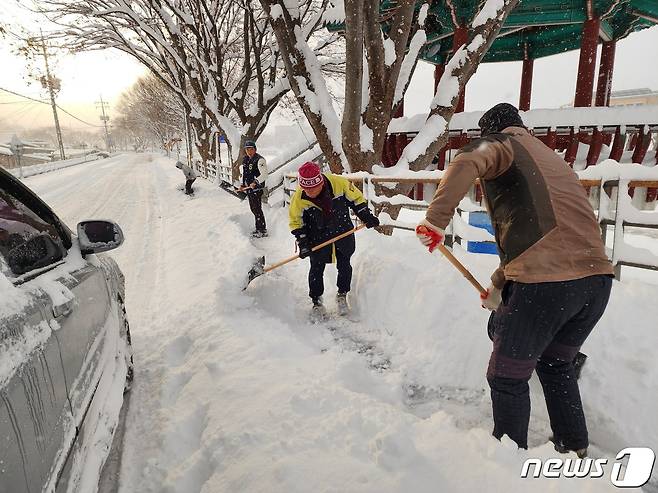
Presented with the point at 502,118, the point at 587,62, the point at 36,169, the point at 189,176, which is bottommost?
the point at 36,169

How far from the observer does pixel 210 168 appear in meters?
20.2

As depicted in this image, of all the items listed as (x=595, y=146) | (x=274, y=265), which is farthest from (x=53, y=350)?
(x=595, y=146)

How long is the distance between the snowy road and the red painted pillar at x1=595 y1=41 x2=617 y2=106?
11.5 meters

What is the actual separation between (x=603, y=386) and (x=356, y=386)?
5.49 ft

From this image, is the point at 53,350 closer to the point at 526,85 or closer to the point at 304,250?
the point at 304,250

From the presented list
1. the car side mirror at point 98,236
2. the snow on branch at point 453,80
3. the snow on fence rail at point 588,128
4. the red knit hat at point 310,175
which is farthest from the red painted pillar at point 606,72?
the car side mirror at point 98,236

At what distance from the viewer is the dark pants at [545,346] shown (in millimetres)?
1844

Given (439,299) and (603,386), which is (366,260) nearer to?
(439,299)

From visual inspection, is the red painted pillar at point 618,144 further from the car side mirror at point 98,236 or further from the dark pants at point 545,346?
the car side mirror at point 98,236

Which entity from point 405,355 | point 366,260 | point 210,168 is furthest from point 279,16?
point 210,168

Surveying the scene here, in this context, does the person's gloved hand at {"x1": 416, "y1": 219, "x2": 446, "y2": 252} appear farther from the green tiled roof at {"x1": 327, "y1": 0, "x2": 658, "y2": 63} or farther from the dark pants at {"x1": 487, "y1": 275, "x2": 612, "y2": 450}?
the green tiled roof at {"x1": 327, "y1": 0, "x2": 658, "y2": 63}

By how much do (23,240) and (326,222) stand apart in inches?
113

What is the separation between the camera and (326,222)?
14.2 ft

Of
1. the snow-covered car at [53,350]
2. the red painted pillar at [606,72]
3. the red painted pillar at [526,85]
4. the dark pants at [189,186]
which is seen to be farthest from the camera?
the dark pants at [189,186]
